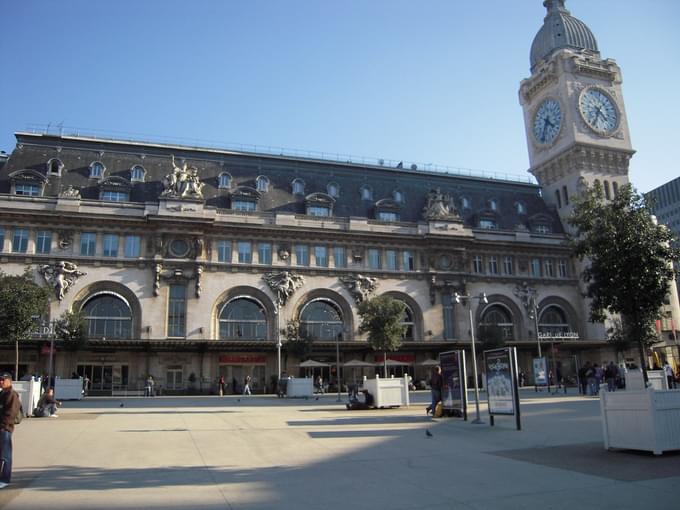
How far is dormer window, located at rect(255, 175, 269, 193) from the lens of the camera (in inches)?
2240

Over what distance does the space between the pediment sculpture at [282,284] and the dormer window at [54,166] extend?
21026 millimetres

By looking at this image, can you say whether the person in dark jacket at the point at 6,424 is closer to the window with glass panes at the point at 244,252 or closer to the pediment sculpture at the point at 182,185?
the window with glass panes at the point at 244,252

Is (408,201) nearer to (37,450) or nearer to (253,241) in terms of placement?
(253,241)

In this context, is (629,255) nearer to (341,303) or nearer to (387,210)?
(341,303)

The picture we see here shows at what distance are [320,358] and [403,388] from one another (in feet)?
91.3

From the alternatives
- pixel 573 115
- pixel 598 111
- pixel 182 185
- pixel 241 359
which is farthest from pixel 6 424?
pixel 598 111

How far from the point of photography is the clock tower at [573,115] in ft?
216

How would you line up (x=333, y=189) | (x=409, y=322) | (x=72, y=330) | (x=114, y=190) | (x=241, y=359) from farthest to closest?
1. (x=333, y=189)
2. (x=409, y=322)
3. (x=114, y=190)
4. (x=241, y=359)
5. (x=72, y=330)

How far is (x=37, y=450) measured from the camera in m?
13.1

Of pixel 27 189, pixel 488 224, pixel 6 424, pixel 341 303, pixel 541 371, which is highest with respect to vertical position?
pixel 27 189

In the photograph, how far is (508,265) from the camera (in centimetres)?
6178

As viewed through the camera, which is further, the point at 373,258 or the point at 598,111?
the point at 598,111

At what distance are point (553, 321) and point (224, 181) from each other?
126 ft

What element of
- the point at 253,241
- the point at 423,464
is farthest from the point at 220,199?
the point at 423,464
